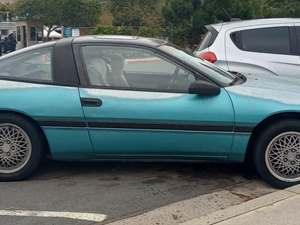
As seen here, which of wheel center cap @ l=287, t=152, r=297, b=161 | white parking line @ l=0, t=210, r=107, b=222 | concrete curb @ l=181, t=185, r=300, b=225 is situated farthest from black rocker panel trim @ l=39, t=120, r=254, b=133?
white parking line @ l=0, t=210, r=107, b=222

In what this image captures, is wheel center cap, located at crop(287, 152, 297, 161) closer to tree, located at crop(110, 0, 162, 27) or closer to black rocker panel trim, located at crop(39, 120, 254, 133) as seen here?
black rocker panel trim, located at crop(39, 120, 254, 133)

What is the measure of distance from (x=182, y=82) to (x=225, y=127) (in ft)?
1.98

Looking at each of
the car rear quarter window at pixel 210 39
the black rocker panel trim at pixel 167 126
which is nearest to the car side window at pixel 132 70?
the black rocker panel trim at pixel 167 126

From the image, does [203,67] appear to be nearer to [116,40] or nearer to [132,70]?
[132,70]

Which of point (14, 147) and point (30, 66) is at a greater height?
point (30, 66)

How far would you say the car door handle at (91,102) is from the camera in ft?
15.8

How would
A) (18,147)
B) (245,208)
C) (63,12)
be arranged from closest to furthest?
1. (245,208)
2. (18,147)
3. (63,12)

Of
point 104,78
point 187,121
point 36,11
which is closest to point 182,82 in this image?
point 187,121

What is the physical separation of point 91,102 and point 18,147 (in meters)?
0.88

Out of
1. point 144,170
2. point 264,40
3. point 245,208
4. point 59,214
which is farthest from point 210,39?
point 59,214

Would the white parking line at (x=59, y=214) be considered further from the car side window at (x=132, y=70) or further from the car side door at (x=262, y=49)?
the car side door at (x=262, y=49)

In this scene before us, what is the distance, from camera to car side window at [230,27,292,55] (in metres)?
7.28

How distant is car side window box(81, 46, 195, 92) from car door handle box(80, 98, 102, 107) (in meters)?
0.18

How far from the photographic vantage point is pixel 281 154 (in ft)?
15.8
